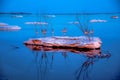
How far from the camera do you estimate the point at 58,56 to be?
2.10m

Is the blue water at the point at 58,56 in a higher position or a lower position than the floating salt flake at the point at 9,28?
lower

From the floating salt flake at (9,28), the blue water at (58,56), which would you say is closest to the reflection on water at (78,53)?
the blue water at (58,56)

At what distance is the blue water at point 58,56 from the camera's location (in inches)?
81.9

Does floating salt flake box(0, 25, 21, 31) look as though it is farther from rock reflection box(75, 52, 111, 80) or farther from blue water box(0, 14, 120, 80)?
rock reflection box(75, 52, 111, 80)

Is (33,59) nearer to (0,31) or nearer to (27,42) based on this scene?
(27,42)

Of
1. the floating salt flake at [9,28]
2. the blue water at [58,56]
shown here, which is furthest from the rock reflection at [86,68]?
the floating salt flake at [9,28]

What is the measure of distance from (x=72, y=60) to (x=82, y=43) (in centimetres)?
16

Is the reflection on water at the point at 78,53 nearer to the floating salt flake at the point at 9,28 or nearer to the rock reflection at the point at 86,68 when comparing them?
the rock reflection at the point at 86,68

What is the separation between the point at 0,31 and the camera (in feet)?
6.97

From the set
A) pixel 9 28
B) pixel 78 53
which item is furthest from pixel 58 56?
pixel 9 28

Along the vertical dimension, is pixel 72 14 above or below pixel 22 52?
above

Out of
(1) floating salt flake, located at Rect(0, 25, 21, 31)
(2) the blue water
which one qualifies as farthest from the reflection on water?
(1) floating salt flake, located at Rect(0, 25, 21, 31)

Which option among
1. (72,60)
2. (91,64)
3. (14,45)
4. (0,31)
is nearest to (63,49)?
(72,60)

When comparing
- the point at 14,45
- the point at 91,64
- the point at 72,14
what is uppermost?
the point at 72,14
